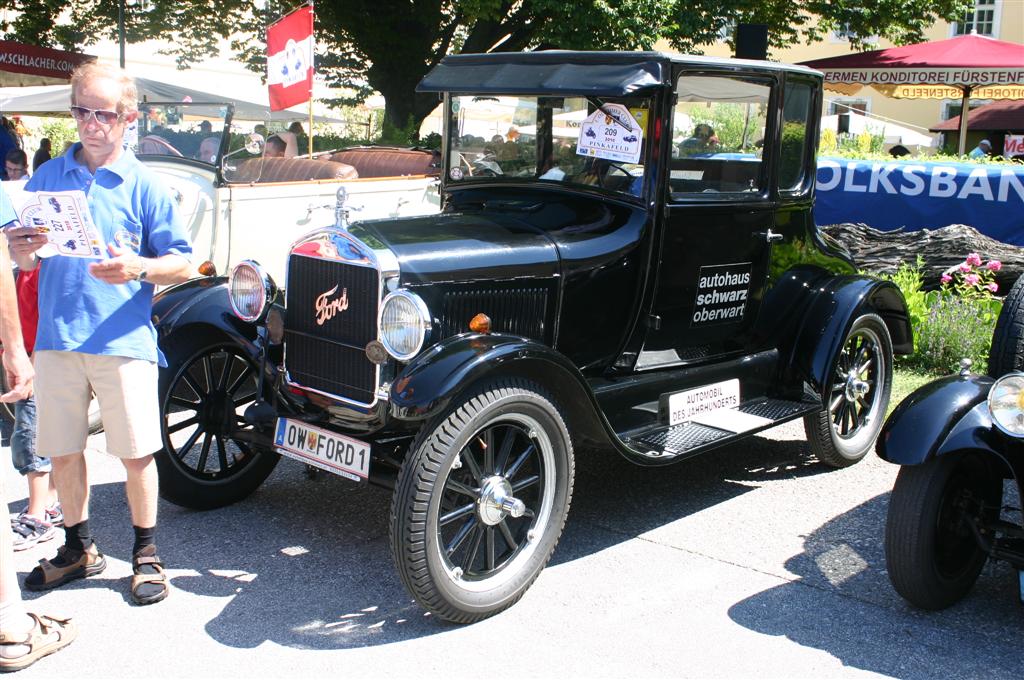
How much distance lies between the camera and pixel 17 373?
2.93m

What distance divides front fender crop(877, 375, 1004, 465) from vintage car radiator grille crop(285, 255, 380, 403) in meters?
1.88

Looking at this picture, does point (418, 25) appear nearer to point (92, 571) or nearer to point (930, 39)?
point (930, 39)

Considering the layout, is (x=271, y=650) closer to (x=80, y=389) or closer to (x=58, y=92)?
(x=80, y=389)

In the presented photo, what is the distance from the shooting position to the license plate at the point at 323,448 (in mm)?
3654

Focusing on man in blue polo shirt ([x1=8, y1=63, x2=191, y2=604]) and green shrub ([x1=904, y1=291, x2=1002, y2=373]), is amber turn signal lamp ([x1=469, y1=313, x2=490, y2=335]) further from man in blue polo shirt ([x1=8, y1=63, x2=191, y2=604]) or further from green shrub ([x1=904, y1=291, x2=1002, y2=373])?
green shrub ([x1=904, y1=291, x2=1002, y2=373])

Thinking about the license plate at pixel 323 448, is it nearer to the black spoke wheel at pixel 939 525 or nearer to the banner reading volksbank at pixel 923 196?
the black spoke wheel at pixel 939 525

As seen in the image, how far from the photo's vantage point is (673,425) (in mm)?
4422

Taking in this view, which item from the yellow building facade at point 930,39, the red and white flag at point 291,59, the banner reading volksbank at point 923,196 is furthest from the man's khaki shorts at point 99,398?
the yellow building facade at point 930,39

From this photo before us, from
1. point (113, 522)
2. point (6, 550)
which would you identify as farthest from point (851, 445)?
point (6, 550)

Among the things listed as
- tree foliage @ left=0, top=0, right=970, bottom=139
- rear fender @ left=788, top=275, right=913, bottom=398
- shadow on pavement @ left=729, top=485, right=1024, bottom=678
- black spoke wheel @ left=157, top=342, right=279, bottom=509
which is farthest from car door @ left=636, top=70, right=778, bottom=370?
tree foliage @ left=0, top=0, right=970, bottom=139

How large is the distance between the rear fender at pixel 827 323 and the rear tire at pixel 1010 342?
70cm

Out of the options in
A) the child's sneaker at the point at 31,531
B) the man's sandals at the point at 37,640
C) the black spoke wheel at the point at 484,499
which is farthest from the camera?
the child's sneaker at the point at 31,531

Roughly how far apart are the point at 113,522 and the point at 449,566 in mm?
1729

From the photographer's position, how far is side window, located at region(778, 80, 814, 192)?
489 centimetres
